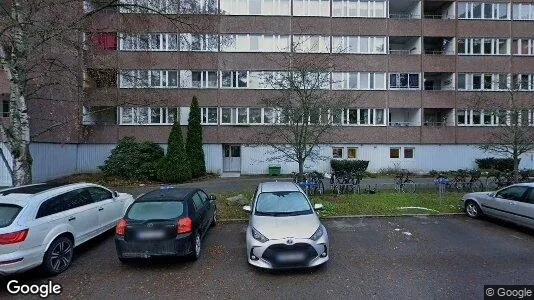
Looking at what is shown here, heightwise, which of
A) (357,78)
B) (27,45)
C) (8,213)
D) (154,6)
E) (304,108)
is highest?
(357,78)

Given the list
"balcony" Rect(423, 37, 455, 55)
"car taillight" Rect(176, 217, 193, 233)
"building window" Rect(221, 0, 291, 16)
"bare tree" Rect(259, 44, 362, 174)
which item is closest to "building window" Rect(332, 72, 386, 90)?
"balcony" Rect(423, 37, 455, 55)

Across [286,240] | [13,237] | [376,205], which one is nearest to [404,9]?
[376,205]

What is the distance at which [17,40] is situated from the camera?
28.3 feet

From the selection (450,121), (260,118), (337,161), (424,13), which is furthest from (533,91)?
(260,118)

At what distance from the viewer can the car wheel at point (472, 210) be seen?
9.51 metres

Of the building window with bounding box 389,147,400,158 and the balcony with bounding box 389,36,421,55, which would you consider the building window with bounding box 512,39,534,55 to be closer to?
the balcony with bounding box 389,36,421,55

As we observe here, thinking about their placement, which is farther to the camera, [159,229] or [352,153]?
[352,153]

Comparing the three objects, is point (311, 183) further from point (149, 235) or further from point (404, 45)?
point (404, 45)

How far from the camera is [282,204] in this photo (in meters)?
6.85

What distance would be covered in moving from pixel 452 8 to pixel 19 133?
94.8ft

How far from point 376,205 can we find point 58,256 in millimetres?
9382

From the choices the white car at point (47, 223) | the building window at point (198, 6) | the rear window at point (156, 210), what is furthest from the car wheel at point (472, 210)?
the building window at point (198, 6)

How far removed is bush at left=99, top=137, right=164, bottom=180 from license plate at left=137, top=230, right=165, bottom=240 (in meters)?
13.8

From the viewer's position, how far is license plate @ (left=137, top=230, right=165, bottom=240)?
18.9 ft
